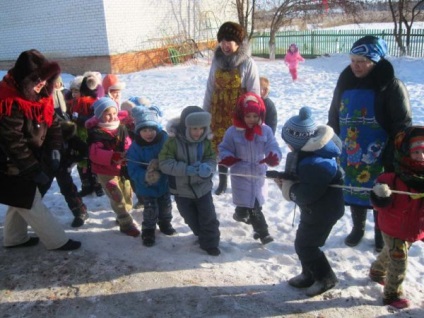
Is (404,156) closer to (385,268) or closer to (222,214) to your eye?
(385,268)

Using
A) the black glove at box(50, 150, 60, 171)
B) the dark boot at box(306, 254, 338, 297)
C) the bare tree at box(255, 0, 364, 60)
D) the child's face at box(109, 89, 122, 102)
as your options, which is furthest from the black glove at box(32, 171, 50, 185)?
the bare tree at box(255, 0, 364, 60)

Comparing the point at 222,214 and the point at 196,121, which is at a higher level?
the point at 196,121

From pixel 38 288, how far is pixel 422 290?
2913 millimetres

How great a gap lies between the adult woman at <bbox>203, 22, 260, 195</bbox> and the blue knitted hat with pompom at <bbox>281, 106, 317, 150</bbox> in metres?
1.58

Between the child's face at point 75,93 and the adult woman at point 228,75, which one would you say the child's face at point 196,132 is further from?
the child's face at point 75,93

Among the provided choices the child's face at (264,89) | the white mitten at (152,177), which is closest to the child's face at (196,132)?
the white mitten at (152,177)

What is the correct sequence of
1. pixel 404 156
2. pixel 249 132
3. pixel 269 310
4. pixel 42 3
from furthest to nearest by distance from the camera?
1. pixel 42 3
2. pixel 249 132
3. pixel 269 310
4. pixel 404 156

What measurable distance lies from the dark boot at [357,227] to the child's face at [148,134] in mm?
1893

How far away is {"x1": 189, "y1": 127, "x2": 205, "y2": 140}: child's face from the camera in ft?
A: 10.9

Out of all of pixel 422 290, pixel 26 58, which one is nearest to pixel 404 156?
pixel 422 290

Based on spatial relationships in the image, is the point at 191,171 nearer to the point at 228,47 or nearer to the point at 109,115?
the point at 109,115

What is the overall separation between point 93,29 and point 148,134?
14.0 m

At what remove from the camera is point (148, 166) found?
351cm

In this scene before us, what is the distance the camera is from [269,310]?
9.25ft
